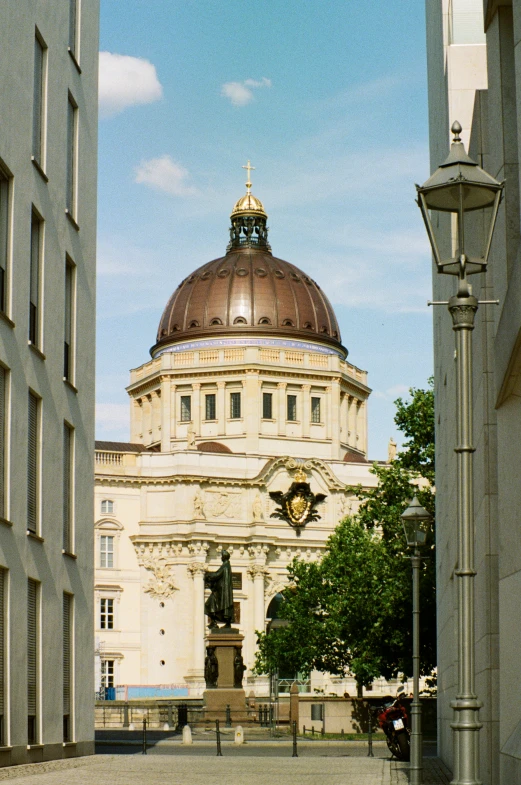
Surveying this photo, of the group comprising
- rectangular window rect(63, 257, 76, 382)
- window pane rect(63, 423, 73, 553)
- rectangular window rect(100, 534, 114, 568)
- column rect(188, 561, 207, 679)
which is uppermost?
rectangular window rect(63, 257, 76, 382)

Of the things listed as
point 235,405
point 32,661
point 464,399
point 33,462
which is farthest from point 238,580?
point 464,399

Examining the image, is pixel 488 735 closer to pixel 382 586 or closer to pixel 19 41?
pixel 19 41

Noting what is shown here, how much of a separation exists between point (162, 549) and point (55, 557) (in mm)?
76168

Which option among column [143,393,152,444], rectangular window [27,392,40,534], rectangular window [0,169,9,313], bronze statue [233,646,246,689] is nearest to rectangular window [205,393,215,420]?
column [143,393,152,444]

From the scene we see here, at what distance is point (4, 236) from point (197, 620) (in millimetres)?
78433

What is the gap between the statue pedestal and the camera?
48031mm

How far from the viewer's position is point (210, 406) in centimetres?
11300

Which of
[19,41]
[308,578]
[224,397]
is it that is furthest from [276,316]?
[19,41]

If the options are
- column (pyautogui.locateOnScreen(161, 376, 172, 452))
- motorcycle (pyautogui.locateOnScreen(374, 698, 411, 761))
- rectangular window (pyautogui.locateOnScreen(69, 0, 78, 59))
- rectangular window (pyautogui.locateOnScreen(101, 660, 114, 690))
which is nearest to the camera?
rectangular window (pyautogui.locateOnScreen(69, 0, 78, 59))

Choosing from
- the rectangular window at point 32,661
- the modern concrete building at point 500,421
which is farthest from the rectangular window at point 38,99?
the modern concrete building at point 500,421

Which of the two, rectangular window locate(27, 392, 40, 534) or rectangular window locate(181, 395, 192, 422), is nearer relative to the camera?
rectangular window locate(27, 392, 40, 534)

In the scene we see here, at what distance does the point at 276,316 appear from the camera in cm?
11556

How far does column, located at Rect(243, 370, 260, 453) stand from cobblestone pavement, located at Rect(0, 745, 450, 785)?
76848 mm

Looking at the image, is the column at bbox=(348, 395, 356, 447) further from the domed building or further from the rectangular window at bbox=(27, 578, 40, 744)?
the rectangular window at bbox=(27, 578, 40, 744)
